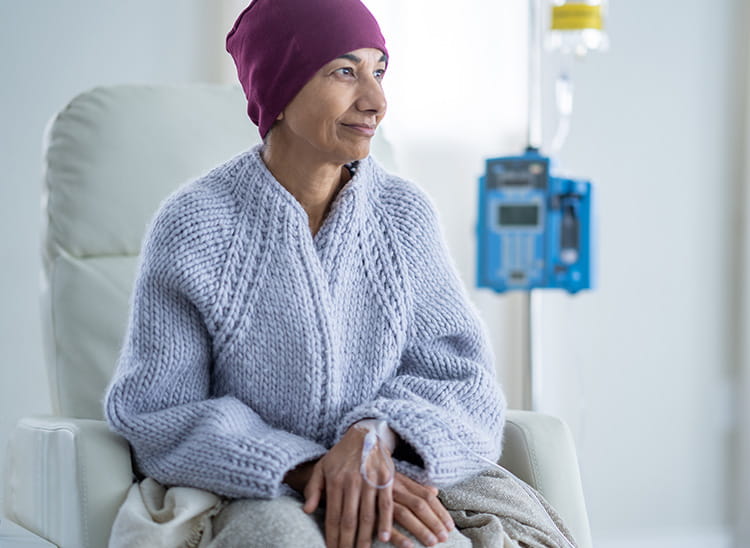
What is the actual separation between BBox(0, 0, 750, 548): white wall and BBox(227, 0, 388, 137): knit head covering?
3.20 feet

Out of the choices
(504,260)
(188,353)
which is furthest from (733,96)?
(188,353)

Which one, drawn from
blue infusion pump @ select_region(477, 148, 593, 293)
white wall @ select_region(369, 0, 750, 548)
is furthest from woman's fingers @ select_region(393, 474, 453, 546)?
white wall @ select_region(369, 0, 750, 548)

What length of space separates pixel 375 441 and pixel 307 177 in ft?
1.26

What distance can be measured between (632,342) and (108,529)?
172cm

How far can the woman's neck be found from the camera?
4.29ft

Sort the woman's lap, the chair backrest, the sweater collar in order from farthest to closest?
1. the chair backrest
2. the sweater collar
3. the woman's lap

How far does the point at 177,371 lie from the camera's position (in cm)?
126

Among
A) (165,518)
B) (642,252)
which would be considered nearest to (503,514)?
(165,518)

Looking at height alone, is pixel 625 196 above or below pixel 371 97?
below

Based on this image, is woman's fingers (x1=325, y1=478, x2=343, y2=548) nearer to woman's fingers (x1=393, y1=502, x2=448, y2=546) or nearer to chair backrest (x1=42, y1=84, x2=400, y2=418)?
woman's fingers (x1=393, y1=502, x2=448, y2=546)

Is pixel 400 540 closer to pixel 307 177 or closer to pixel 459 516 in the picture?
pixel 459 516

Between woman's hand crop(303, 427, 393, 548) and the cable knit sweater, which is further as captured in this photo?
the cable knit sweater

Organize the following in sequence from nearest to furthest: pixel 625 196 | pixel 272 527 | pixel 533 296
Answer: pixel 272 527 < pixel 533 296 < pixel 625 196

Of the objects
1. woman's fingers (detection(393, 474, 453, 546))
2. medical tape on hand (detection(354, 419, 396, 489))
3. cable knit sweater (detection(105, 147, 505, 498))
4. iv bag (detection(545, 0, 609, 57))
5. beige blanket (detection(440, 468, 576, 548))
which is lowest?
beige blanket (detection(440, 468, 576, 548))
